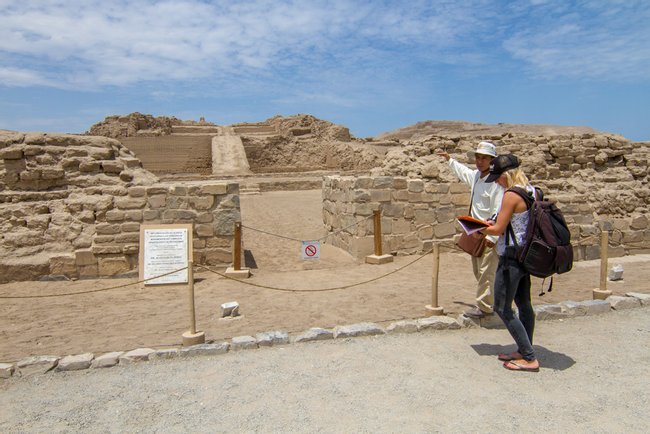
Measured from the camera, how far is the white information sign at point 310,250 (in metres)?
8.56

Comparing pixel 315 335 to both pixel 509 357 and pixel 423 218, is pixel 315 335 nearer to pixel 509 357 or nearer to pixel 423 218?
pixel 509 357

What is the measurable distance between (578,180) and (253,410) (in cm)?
965

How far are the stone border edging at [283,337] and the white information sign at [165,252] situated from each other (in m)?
2.98

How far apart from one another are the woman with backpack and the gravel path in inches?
7.4

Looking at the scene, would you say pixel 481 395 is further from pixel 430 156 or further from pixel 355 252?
pixel 430 156

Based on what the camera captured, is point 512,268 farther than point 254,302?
No

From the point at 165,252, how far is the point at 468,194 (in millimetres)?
6007

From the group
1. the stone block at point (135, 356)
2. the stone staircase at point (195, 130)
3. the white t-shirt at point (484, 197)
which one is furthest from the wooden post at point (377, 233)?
the stone staircase at point (195, 130)

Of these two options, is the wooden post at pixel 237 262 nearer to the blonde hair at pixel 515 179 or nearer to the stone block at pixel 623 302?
the blonde hair at pixel 515 179

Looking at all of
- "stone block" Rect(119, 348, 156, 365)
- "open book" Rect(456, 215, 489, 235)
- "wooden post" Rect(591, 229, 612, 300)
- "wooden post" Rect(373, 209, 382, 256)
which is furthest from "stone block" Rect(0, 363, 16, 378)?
"wooden post" Rect(591, 229, 612, 300)

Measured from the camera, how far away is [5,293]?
7.14 meters

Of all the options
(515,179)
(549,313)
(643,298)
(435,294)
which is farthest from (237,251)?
(643,298)

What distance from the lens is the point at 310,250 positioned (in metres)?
8.62

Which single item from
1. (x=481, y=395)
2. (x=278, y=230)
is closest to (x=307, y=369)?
(x=481, y=395)
